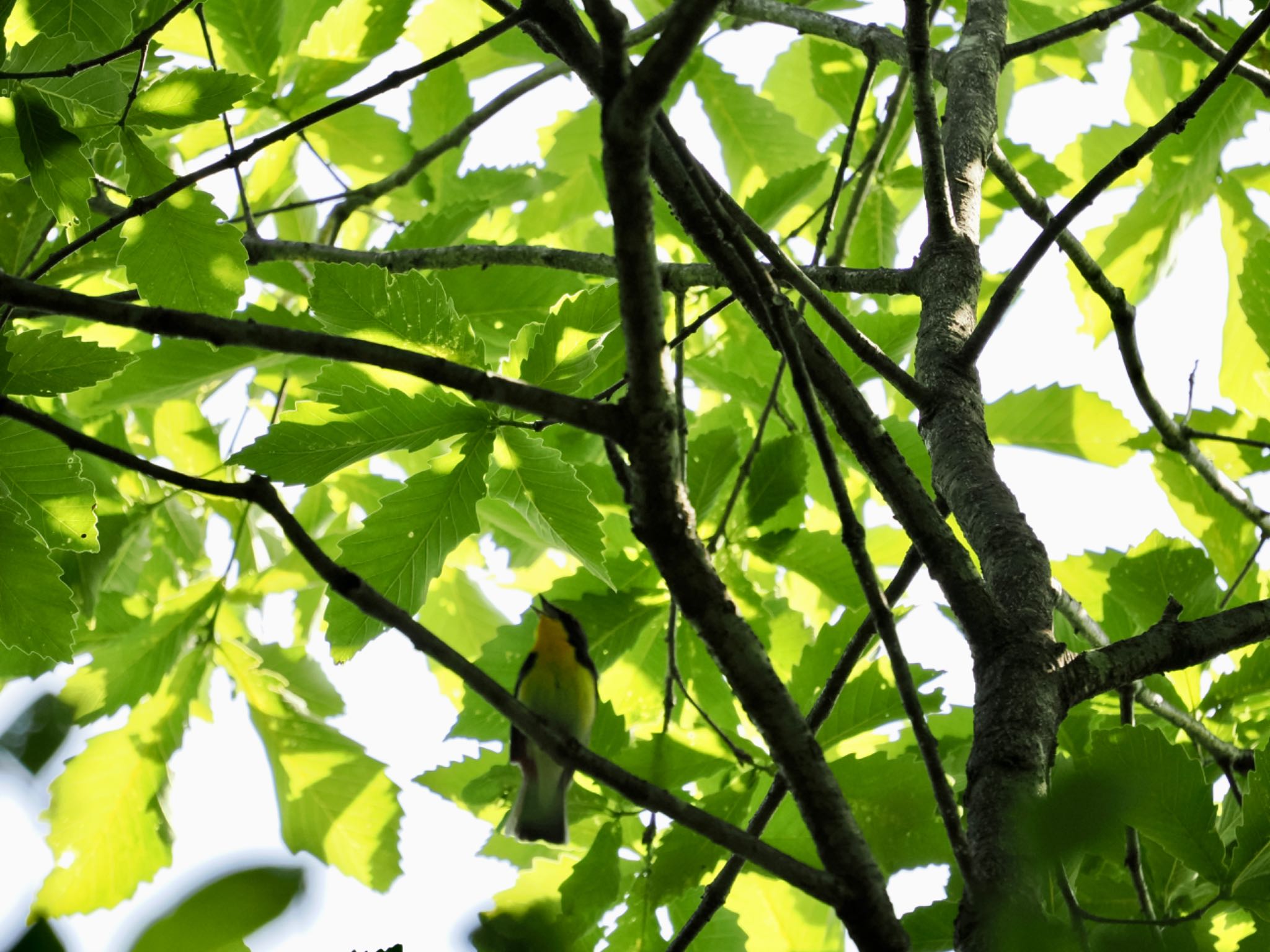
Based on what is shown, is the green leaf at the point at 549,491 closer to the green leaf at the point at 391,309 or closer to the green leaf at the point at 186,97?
the green leaf at the point at 391,309

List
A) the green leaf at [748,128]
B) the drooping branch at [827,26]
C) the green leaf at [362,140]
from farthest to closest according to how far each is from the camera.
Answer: the green leaf at [748,128]
the green leaf at [362,140]
the drooping branch at [827,26]

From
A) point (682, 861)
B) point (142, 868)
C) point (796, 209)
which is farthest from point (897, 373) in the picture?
point (796, 209)

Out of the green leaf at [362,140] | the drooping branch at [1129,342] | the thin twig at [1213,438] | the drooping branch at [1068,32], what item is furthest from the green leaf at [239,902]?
the green leaf at [362,140]

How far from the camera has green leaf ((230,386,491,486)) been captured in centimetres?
191

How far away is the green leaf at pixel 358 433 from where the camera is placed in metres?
1.91

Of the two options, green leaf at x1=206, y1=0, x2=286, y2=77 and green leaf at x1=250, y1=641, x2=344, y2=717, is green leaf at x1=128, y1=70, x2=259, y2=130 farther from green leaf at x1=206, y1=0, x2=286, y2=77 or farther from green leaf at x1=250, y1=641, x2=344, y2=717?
green leaf at x1=250, y1=641, x2=344, y2=717

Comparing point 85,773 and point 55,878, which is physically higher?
point 85,773

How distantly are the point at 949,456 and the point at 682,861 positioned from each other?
1111 mm

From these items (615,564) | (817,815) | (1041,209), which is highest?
(1041,209)

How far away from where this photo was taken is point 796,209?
4523 mm

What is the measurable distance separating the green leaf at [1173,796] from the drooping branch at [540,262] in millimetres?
1017

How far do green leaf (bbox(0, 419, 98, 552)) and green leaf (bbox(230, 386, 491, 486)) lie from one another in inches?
12.6

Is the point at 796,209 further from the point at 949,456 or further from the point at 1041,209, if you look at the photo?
the point at 949,456

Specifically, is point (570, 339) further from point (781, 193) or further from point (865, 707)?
point (781, 193)
